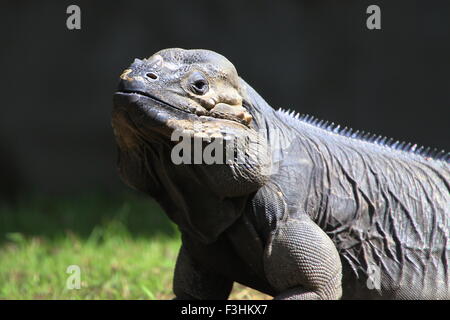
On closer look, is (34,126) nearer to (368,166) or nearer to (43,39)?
(43,39)

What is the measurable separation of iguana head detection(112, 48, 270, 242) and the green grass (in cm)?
170

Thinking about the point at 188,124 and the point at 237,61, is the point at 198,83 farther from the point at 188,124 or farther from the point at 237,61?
the point at 237,61

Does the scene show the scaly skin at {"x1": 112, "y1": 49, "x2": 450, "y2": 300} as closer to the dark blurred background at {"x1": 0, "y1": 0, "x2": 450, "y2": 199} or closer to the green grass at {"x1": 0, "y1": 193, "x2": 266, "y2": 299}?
the green grass at {"x1": 0, "y1": 193, "x2": 266, "y2": 299}

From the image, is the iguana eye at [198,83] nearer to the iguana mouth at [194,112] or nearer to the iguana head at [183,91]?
the iguana head at [183,91]

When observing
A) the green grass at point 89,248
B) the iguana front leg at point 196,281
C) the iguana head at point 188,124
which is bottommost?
the green grass at point 89,248

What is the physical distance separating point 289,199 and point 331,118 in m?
6.01

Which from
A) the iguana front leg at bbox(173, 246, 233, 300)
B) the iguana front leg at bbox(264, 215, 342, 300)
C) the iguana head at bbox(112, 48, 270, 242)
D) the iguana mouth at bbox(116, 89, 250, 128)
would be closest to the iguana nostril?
the iguana head at bbox(112, 48, 270, 242)

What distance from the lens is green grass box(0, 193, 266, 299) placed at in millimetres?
5695

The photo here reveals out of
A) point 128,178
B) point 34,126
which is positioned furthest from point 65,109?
point 128,178

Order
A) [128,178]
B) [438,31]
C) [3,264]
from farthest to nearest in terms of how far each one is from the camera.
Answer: [438,31], [3,264], [128,178]

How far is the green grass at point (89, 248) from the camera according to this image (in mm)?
5695

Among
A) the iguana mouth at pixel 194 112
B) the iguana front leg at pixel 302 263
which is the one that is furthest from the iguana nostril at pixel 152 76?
the iguana front leg at pixel 302 263

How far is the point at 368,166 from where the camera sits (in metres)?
4.22

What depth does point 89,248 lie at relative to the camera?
6953 millimetres
